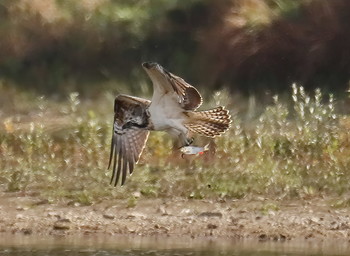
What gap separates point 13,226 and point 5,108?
4.08m

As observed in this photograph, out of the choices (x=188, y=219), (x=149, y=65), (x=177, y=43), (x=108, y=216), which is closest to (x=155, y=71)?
(x=149, y=65)

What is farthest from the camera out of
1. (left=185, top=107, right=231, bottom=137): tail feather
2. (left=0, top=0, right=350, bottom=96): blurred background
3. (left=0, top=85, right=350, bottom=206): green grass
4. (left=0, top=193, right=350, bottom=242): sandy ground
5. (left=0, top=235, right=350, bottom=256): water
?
(left=0, top=0, right=350, bottom=96): blurred background

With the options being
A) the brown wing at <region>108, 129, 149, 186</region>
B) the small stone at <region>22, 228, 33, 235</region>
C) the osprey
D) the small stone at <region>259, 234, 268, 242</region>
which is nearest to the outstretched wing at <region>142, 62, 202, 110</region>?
the osprey

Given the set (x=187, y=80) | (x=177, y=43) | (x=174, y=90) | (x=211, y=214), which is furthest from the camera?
(x=177, y=43)

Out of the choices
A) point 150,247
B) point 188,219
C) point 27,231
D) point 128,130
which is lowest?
point 150,247

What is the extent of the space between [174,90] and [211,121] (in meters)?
0.62

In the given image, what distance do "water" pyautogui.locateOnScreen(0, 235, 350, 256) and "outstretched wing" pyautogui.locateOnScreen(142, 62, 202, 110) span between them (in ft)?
3.82

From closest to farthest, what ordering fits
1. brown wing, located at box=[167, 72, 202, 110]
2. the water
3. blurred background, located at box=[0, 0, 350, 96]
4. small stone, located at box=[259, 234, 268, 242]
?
the water < brown wing, located at box=[167, 72, 202, 110] < small stone, located at box=[259, 234, 268, 242] < blurred background, located at box=[0, 0, 350, 96]

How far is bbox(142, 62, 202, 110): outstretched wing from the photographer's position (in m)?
13.2

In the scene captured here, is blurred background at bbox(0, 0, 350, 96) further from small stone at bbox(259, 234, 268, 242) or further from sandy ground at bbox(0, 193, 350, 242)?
small stone at bbox(259, 234, 268, 242)

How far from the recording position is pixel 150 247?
44.1ft

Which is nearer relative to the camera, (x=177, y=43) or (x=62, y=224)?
(x=62, y=224)

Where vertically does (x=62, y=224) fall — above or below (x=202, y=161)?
below

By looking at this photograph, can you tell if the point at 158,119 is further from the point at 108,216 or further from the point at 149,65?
the point at 149,65
